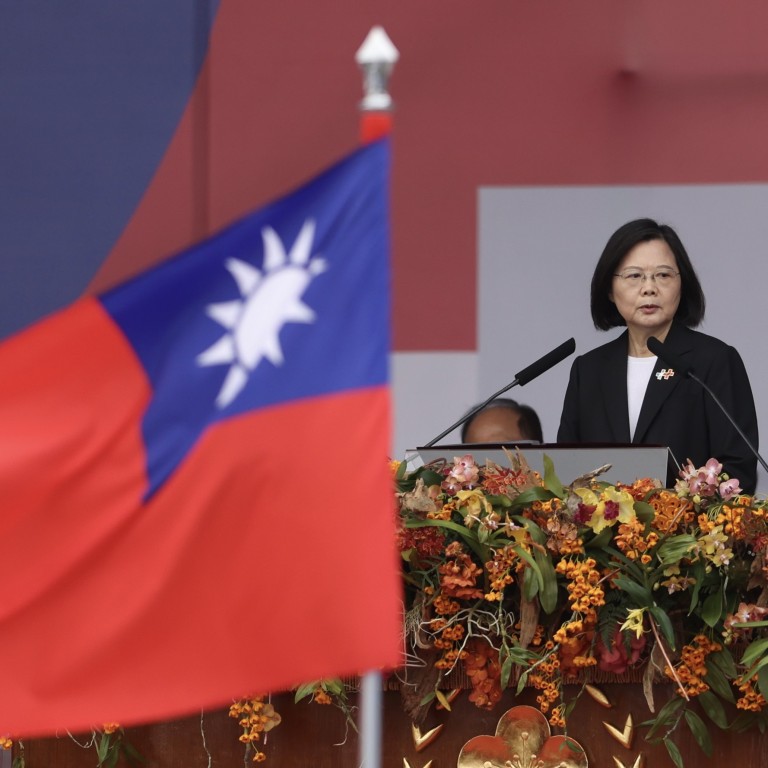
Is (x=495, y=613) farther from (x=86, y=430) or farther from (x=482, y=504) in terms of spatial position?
(x=86, y=430)

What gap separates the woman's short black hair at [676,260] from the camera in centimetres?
377

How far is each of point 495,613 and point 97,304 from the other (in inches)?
38.0

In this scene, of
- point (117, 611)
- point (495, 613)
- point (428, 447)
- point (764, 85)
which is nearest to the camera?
point (117, 611)

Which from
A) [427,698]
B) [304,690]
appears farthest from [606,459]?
[304,690]

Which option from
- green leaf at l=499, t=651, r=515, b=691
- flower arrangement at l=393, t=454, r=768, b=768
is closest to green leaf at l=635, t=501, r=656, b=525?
flower arrangement at l=393, t=454, r=768, b=768

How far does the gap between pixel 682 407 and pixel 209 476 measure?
201 centimetres

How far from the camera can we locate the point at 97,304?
6.29 ft

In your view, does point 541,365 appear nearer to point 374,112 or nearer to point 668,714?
point 668,714

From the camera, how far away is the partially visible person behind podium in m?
3.62

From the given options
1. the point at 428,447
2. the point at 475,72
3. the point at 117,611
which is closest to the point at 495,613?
the point at 428,447

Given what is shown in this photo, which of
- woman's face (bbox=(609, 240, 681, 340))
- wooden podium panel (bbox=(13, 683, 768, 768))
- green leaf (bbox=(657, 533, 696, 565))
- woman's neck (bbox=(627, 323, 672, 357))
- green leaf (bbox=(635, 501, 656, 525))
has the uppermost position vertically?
woman's face (bbox=(609, 240, 681, 340))

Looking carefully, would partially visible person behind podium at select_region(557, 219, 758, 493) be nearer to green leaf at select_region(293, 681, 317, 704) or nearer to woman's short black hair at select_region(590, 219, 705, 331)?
woman's short black hair at select_region(590, 219, 705, 331)

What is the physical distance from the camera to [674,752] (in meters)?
2.45

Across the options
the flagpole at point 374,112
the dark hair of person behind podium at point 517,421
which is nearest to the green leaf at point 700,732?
the flagpole at point 374,112
